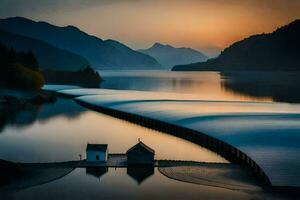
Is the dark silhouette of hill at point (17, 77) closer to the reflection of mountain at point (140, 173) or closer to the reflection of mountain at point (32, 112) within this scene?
the reflection of mountain at point (32, 112)

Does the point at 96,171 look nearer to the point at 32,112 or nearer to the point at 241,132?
the point at 241,132

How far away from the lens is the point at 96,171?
5500 centimetres

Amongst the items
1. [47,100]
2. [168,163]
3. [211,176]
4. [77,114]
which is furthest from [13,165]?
[47,100]

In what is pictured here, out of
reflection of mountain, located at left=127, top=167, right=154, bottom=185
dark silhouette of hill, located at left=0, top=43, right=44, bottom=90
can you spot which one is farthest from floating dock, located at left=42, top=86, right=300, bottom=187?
dark silhouette of hill, located at left=0, top=43, right=44, bottom=90

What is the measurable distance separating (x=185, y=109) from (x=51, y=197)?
7040 cm

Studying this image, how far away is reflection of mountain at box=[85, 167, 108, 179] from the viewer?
53591 millimetres

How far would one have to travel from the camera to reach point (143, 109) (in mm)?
114938

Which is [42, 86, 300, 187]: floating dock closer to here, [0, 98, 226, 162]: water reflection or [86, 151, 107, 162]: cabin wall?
[0, 98, 226, 162]: water reflection

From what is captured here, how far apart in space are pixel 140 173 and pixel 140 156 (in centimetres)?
369

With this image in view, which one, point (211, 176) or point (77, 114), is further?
point (77, 114)

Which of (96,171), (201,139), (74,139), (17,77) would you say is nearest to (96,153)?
(96,171)

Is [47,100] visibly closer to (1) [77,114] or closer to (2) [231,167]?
(1) [77,114]

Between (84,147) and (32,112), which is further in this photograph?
(32,112)

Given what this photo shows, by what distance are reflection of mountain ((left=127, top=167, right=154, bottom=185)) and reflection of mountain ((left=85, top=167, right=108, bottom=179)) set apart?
275 centimetres
